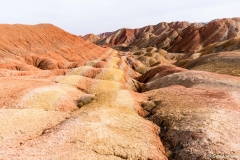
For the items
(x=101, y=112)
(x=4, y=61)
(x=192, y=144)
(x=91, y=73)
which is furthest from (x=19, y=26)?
(x=192, y=144)

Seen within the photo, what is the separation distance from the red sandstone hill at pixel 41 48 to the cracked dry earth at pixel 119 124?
213ft

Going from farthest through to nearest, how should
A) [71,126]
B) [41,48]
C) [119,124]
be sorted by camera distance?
[41,48]
[119,124]
[71,126]

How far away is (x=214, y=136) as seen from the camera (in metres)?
25.4

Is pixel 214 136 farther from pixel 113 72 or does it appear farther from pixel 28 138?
pixel 113 72

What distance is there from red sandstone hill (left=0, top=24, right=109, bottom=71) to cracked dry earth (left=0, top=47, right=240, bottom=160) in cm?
6484

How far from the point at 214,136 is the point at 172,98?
14801 millimetres

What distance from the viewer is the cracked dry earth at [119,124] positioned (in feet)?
77.2

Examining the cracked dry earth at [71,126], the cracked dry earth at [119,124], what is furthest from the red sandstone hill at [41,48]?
the cracked dry earth at [119,124]

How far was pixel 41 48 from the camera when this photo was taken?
485 ft

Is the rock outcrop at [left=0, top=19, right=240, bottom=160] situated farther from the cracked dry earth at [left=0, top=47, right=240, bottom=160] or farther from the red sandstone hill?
the red sandstone hill

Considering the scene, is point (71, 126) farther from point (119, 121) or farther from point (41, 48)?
point (41, 48)

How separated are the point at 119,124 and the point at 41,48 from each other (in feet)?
434

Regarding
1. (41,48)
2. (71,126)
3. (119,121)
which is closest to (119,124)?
(119,121)

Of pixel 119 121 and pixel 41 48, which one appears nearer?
pixel 119 121
